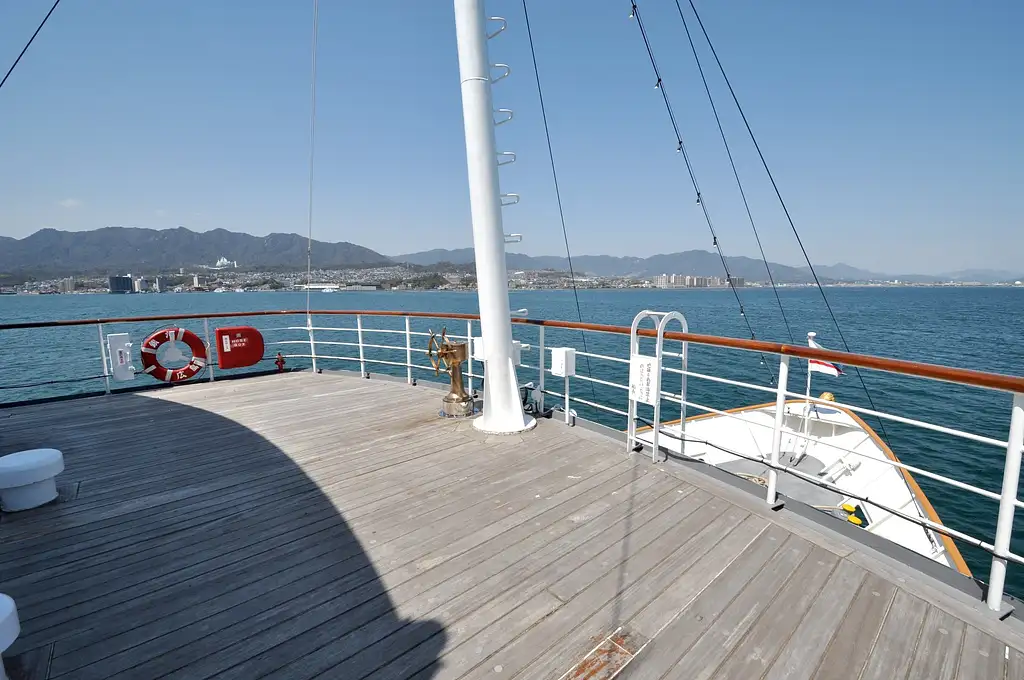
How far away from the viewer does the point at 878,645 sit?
66.2 inches

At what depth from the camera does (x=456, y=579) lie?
2092 mm

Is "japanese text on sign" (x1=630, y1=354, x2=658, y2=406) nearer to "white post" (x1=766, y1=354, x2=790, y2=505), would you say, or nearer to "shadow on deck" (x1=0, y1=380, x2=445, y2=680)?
"white post" (x1=766, y1=354, x2=790, y2=505)

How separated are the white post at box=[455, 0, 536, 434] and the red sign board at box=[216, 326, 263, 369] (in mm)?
3866

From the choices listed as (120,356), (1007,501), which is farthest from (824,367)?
(120,356)

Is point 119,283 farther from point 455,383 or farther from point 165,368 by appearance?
point 455,383

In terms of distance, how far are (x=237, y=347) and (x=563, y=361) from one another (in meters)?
4.77

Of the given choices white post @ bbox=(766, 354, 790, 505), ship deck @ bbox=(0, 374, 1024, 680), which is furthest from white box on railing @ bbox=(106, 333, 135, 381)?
white post @ bbox=(766, 354, 790, 505)

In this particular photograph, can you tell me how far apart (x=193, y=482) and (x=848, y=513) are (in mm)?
7710

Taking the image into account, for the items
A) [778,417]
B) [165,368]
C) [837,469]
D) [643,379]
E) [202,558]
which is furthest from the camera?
[837,469]

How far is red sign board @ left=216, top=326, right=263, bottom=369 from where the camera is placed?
6.15 metres

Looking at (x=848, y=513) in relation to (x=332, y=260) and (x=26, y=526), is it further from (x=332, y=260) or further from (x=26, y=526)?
(x=332, y=260)

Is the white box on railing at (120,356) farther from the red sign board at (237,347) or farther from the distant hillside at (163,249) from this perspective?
the distant hillside at (163,249)

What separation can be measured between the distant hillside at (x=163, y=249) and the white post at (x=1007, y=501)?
10995 centimetres

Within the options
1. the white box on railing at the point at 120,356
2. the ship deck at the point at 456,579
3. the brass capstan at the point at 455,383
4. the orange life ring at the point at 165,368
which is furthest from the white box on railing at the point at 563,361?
the white box on railing at the point at 120,356
